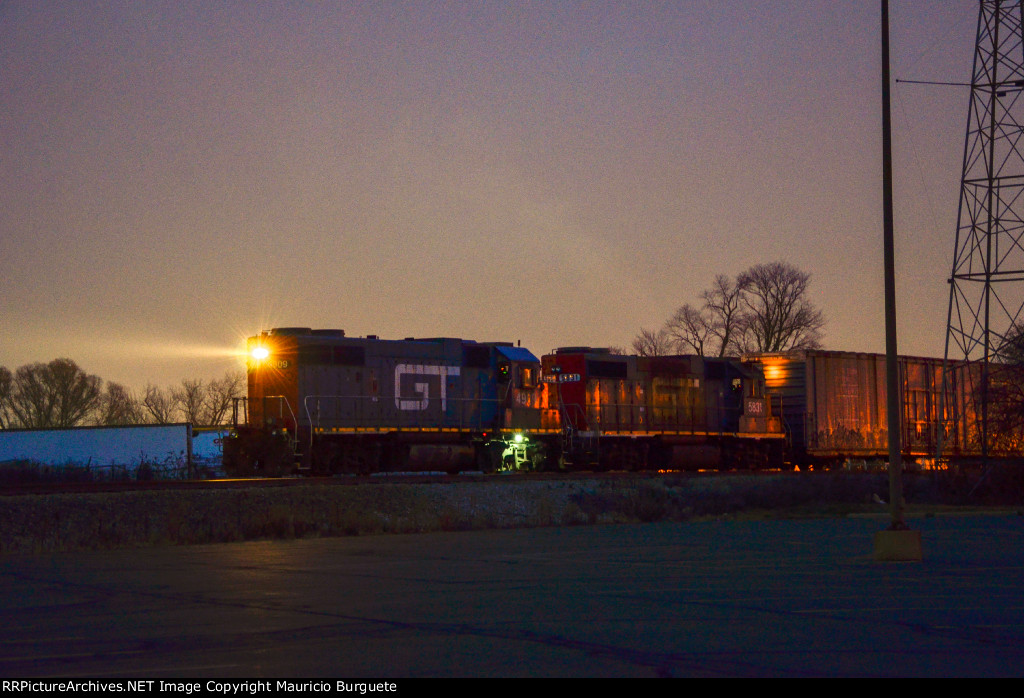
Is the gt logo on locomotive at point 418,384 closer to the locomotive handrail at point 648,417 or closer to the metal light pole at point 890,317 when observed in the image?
the locomotive handrail at point 648,417

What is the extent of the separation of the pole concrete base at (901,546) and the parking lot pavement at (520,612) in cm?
28

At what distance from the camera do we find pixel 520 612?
10.2 meters

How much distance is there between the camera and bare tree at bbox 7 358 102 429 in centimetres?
8469

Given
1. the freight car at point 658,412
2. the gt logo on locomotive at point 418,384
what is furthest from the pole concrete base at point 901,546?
the freight car at point 658,412

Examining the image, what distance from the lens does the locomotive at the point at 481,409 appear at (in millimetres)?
30578

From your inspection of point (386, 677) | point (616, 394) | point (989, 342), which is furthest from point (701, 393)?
point (386, 677)

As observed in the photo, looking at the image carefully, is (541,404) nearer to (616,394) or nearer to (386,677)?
(616,394)

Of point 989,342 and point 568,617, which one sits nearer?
point 568,617

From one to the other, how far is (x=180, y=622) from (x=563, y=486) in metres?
17.7

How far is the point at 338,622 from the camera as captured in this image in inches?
382

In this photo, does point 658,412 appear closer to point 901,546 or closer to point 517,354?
point 517,354

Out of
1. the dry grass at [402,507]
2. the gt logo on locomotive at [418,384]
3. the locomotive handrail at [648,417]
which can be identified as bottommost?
the dry grass at [402,507]

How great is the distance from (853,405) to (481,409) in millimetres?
14626

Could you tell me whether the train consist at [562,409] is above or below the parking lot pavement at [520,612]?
above
